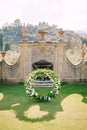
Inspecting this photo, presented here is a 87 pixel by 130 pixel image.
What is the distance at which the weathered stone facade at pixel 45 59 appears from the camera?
29766 mm

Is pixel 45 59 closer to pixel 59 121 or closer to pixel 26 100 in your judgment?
pixel 26 100

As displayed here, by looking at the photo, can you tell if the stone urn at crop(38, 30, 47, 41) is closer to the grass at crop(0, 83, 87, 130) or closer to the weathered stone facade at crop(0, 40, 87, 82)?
the weathered stone facade at crop(0, 40, 87, 82)

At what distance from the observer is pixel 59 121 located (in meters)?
16.8

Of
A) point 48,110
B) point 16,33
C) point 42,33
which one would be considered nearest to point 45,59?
point 42,33

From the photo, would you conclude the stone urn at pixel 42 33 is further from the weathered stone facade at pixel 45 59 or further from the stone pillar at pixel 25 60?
the stone pillar at pixel 25 60

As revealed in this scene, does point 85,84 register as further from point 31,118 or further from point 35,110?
point 31,118

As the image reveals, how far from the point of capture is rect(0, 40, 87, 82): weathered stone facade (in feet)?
97.7

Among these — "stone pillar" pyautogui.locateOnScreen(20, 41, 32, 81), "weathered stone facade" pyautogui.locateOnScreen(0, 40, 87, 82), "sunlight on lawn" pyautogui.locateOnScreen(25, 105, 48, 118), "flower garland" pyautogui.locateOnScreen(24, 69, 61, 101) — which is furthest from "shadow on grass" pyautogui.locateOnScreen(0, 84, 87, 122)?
"stone pillar" pyautogui.locateOnScreen(20, 41, 32, 81)

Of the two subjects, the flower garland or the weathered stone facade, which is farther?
the weathered stone facade

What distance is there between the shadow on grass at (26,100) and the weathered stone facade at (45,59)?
48.6 inches

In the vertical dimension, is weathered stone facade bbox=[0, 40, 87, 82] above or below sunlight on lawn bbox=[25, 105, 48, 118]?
above

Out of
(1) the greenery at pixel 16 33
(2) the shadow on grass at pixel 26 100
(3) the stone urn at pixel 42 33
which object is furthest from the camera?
(1) the greenery at pixel 16 33

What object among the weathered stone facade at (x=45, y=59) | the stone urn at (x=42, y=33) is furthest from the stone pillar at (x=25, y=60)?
the stone urn at (x=42, y=33)

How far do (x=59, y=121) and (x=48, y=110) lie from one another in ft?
8.34
